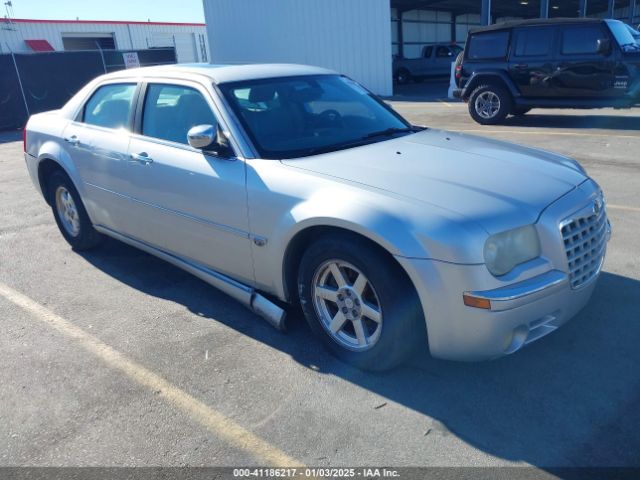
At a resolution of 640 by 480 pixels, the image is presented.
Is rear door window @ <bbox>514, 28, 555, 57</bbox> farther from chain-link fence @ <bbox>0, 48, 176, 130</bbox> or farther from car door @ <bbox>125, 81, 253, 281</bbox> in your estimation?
chain-link fence @ <bbox>0, 48, 176, 130</bbox>

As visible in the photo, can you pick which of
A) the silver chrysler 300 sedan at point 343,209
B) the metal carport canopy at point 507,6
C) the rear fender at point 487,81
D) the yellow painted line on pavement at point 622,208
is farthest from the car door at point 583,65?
the metal carport canopy at point 507,6

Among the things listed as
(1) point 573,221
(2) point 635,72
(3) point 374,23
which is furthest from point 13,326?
(3) point 374,23

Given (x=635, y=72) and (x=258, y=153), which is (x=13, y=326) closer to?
(x=258, y=153)

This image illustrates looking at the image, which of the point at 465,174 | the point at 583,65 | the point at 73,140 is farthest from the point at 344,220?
the point at 583,65

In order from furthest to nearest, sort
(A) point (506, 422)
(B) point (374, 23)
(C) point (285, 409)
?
(B) point (374, 23) → (C) point (285, 409) → (A) point (506, 422)

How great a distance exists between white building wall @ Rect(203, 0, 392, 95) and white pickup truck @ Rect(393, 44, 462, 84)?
266 inches

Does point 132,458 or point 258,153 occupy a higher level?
point 258,153

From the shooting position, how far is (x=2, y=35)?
35188 millimetres

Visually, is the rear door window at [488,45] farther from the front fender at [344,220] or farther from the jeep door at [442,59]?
the jeep door at [442,59]

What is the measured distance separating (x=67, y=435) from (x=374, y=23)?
19815 mm

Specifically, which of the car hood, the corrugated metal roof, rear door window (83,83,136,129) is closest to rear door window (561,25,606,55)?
the car hood

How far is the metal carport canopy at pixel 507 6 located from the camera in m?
32.5

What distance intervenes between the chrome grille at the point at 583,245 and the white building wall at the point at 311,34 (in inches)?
728

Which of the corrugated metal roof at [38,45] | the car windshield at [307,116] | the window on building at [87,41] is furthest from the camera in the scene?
the window on building at [87,41]
